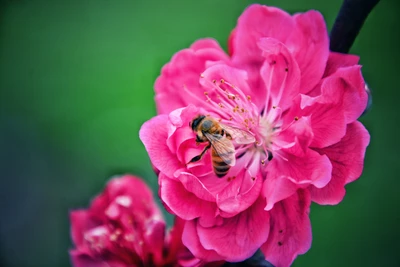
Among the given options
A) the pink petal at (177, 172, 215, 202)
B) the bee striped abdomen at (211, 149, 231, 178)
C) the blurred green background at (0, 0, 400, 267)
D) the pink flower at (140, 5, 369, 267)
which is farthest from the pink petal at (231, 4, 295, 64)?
the blurred green background at (0, 0, 400, 267)

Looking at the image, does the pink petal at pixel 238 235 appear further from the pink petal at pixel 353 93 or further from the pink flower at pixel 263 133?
the pink petal at pixel 353 93

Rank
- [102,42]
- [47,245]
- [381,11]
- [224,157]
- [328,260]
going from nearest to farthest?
1. [224,157]
2. [328,260]
3. [381,11]
4. [47,245]
5. [102,42]

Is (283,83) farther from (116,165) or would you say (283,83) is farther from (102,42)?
(102,42)

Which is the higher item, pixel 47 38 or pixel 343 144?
pixel 343 144

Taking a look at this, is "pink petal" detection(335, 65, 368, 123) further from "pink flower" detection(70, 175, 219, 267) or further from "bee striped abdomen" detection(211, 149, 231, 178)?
"pink flower" detection(70, 175, 219, 267)

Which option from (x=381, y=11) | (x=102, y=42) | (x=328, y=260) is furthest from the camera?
(x=102, y=42)

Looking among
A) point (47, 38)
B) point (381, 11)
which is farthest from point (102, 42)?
point (381, 11)
